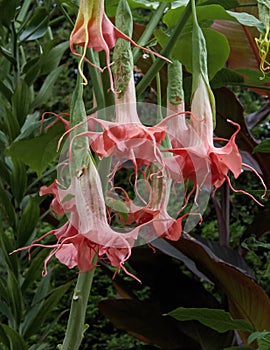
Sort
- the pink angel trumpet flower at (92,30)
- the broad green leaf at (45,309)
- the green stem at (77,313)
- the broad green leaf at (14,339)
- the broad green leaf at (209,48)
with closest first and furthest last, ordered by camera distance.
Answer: the pink angel trumpet flower at (92,30)
the green stem at (77,313)
the broad green leaf at (209,48)
the broad green leaf at (14,339)
the broad green leaf at (45,309)

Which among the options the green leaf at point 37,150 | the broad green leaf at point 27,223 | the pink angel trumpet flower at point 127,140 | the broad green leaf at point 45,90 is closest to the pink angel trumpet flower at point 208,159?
the pink angel trumpet flower at point 127,140

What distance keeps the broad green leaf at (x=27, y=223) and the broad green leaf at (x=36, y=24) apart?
0.28m

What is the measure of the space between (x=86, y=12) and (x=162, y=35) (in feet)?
0.87

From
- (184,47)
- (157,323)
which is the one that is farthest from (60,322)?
(184,47)

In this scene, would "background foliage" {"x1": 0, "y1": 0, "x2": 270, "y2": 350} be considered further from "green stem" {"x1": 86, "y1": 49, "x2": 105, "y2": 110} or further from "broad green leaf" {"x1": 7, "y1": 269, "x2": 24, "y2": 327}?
"green stem" {"x1": 86, "y1": 49, "x2": 105, "y2": 110}

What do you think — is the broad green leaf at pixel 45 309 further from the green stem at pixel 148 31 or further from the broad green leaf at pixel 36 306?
the green stem at pixel 148 31

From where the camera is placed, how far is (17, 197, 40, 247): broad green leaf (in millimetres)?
925

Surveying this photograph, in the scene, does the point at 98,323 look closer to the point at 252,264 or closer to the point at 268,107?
the point at 252,264

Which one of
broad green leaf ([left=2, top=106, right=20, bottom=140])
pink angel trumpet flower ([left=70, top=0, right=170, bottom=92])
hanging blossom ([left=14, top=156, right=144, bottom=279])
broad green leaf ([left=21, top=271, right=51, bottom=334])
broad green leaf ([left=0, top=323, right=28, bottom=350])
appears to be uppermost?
pink angel trumpet flower ([left=70, top=0, right=170, bottom=92])

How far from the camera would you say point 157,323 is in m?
1.24

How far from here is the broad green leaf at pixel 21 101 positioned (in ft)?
3.05

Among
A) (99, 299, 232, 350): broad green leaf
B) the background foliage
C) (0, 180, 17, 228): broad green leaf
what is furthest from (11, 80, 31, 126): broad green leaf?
(99, 299, 232, 350): broad green leaf

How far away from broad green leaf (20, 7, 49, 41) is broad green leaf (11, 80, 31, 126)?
0.10 meters

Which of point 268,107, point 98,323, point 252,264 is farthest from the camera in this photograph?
point 98,323
